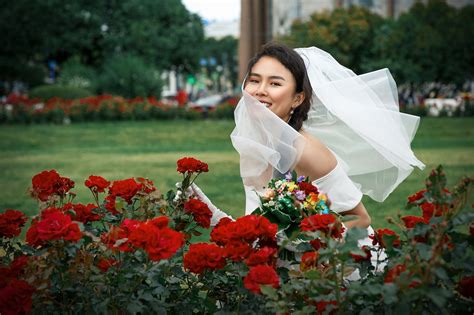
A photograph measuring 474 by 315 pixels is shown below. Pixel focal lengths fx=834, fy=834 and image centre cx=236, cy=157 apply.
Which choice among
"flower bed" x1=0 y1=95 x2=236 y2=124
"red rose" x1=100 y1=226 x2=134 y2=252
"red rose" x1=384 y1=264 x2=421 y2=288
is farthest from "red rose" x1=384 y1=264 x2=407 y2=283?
"flower bed" x1=0 y1=95 x2=236 y2=124

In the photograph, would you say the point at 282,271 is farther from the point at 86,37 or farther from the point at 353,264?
the point at 86,37

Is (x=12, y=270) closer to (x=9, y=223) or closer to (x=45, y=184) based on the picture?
(x=9, y=223)

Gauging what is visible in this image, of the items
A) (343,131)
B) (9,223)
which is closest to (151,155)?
(343,131)

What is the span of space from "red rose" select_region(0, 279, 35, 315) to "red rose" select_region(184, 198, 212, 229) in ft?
3.58

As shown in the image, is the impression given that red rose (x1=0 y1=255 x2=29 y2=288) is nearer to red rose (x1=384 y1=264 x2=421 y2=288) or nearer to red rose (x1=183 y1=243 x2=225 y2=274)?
red rose (x1=183 y1=243 x2=225 y2=274)

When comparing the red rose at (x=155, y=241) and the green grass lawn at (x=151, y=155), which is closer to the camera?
the red rose at (x=155, y=241)

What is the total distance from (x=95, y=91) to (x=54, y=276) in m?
35.3

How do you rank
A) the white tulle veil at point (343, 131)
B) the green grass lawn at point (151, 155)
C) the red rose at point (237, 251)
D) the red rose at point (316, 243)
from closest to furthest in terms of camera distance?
the red rose at point (237, 251) < the red rose at point (316, 243) < the white tulle veil at point (343, 131) < the green grass lawn at point (151, 155)

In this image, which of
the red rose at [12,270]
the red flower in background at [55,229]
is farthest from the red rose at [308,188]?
the red rose at [12,270]

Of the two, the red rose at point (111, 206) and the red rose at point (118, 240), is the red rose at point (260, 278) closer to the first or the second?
the red rose at point (118, 240)

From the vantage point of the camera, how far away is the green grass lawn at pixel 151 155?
11.0 meters

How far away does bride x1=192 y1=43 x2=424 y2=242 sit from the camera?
160 inches

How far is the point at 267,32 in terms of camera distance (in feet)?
85.7

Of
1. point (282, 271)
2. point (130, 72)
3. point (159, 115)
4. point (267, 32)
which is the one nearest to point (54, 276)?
point (282, 271)
